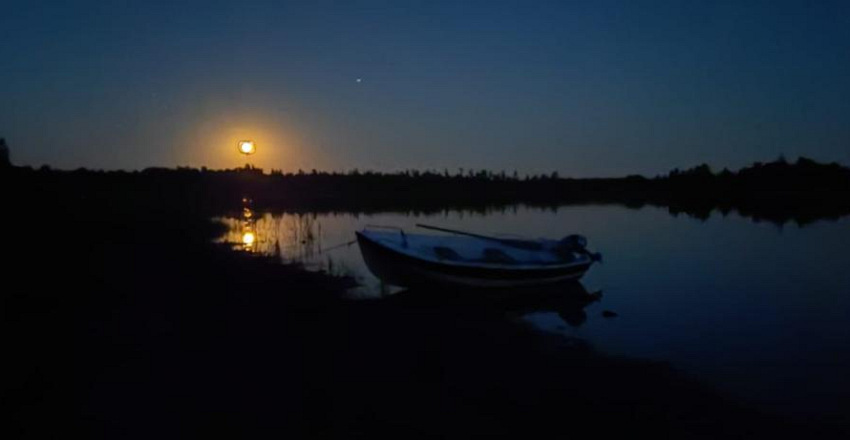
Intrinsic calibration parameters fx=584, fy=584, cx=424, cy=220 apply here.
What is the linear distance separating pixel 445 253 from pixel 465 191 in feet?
352

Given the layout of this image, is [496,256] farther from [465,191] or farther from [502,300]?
[465,191]

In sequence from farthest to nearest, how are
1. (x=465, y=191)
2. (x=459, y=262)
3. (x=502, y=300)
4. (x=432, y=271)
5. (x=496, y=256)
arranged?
(x=465, y=191)
(x=496, y=256)
(x=502, y=300)
(x=459, y=262)
(x=432, y=271)

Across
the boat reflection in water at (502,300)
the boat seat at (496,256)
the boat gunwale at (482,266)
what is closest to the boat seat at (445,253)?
the boat gunwale at (482,266)

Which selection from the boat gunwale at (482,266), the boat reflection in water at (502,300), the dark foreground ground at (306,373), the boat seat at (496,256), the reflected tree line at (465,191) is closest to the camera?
the dark foreground ground at (306,373)

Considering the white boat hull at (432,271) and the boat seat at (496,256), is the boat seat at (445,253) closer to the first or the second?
the white boat hull at (432,271)

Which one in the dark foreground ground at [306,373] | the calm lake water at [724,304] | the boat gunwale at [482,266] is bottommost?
the calm lake water at [724,304]

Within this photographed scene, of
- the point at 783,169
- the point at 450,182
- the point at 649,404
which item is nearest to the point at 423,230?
the point at 649,404

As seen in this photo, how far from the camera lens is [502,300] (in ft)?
57.1

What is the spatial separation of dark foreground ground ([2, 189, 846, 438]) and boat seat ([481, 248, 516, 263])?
209 cm

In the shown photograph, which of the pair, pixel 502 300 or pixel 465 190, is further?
pixel 465 190

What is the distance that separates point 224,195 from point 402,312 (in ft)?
251

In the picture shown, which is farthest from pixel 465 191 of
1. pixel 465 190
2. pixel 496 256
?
pixel 496 256

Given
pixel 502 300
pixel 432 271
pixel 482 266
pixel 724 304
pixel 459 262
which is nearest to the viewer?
pixel 432 271

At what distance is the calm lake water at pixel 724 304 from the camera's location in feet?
35.4
